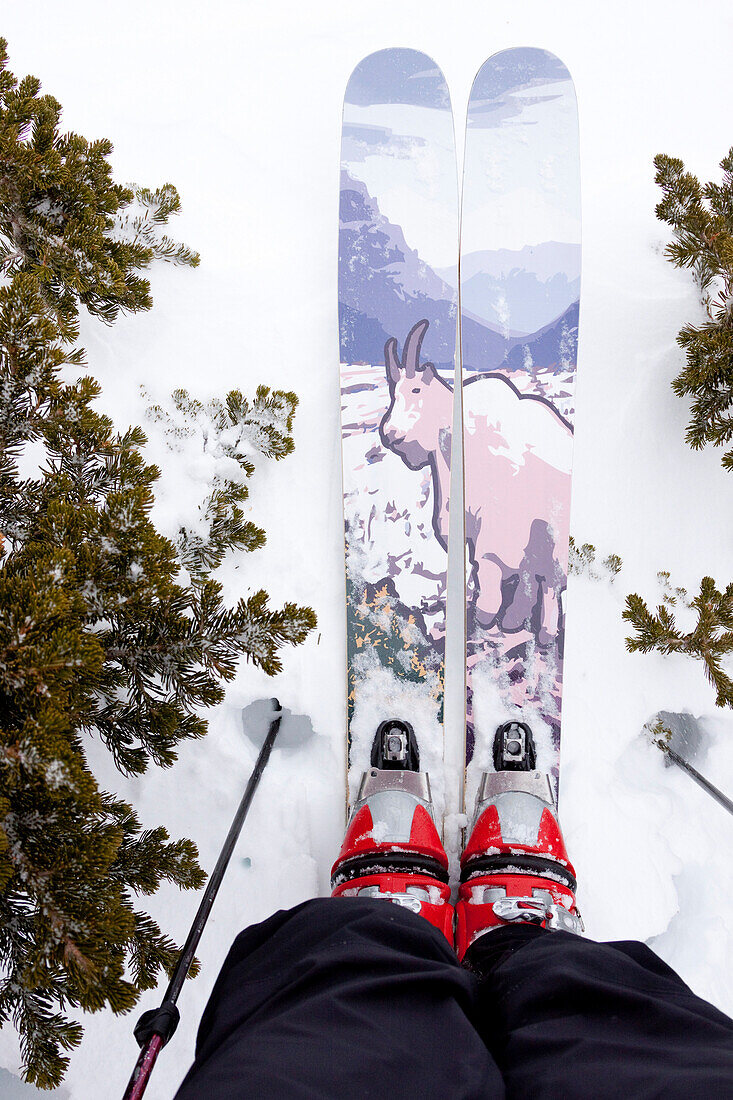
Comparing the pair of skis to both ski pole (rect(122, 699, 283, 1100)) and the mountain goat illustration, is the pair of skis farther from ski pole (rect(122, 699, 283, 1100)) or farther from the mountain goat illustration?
ski pole (rect(122, 699, 283, 1100))

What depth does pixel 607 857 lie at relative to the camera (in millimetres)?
1637

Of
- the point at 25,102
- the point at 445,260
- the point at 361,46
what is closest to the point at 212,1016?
the point at 25,102

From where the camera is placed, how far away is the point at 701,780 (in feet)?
4.90

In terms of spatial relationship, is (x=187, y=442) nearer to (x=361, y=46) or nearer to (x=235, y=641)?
(x=235, y=641)

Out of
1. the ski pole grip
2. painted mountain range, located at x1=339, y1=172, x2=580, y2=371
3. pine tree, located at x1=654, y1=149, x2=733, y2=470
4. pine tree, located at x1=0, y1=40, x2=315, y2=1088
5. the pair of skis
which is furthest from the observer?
painted mountain range, located at x1=339, y1=172, x2=580, y2=371

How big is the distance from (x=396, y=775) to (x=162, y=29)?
2.57m

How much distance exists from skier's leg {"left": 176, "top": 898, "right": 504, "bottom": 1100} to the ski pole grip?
5 centimetres

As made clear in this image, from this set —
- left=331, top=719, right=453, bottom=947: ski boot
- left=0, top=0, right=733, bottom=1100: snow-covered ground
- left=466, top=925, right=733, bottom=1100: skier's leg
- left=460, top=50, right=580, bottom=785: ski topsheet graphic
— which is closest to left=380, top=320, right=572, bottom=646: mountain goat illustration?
left=460, top=50, right=580, bottom=785: ski topsheet graphic

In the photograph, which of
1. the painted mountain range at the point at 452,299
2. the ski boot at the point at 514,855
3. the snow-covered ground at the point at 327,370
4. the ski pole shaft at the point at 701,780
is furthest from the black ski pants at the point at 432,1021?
the painted mountain range at the point at 452,299

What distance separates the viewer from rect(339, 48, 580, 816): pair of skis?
1.71 meters

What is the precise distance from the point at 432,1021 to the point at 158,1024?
341 mm

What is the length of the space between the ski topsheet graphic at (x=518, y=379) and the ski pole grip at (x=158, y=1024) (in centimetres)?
98

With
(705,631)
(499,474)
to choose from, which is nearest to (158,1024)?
(705,631)

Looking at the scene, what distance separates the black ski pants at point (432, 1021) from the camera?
0.73 m
